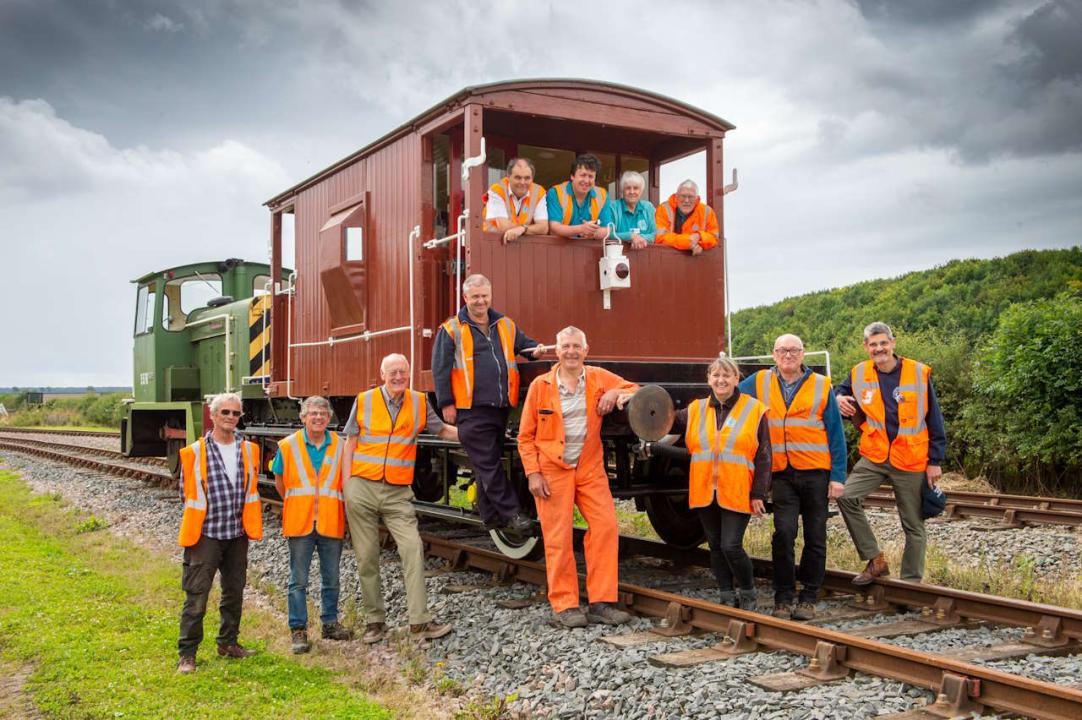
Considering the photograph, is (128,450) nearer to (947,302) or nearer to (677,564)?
(677,564)

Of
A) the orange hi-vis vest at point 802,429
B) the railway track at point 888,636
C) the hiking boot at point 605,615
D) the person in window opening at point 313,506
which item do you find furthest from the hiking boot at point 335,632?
the orange hi-vis vest at point 802,429

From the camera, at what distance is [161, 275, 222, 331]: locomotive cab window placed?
1450 cm

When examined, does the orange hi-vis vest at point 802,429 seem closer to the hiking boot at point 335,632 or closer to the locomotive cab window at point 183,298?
the hiking boot at point 335,632

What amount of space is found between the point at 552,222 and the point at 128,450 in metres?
10.2

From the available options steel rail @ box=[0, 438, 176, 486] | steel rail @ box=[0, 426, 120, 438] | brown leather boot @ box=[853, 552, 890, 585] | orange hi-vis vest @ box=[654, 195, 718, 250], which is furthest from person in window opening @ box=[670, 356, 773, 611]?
steel rail @ box=[0, 426, 120, 438]

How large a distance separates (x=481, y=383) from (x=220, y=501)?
1.66 m

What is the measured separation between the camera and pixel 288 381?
9.79m

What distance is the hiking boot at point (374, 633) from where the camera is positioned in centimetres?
Answer: 586

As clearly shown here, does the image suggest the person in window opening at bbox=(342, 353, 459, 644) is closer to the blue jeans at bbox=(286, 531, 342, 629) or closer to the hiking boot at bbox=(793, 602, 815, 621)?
the blue jeans at bbox=(286, 531, 342, 629)

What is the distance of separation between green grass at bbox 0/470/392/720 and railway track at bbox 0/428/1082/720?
66.6 inches

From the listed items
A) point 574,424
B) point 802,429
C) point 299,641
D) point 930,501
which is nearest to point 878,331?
point 802,429

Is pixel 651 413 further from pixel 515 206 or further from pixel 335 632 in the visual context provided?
pixel 335 632

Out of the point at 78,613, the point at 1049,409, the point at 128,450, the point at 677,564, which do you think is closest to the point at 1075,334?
the point at 1049,409

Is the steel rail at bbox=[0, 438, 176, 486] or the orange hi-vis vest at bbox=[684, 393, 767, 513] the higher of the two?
the orange hi-vis vest at bbox=[684, 393, 767, 513]
